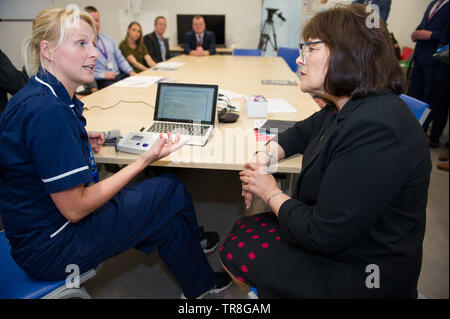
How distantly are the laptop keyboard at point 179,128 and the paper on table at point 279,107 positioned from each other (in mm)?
550

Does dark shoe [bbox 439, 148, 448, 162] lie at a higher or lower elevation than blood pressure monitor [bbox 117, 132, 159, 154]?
lower

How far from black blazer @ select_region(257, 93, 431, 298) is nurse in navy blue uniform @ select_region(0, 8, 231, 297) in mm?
518

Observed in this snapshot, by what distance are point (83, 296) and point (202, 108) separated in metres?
0.90

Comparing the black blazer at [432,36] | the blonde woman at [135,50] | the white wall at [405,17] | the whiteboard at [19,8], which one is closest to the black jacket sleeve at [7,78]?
the whiteboard at [19,8]

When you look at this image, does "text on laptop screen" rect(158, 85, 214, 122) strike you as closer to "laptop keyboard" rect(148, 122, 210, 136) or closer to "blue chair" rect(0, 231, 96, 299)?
"laptop keyboard" rect(148, 122, 210, 136)

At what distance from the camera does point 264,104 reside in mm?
1516

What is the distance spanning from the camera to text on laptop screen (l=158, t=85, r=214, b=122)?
1316 millimetres

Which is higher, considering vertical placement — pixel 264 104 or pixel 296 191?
pixel 264 104

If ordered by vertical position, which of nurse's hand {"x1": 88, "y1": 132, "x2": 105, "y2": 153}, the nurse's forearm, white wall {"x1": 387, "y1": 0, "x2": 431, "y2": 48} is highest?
white wall {"x1": 387, "y1": 0, "x2": 431, "y2": 48}

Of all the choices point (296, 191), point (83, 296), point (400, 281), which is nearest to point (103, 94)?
point (83, 296)

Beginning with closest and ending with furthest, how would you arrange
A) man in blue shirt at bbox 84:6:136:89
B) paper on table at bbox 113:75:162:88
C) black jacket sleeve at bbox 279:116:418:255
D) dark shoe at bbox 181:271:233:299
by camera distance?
black jacket sleeve at bbox 279:116:418:255 < dark shoe at bbox 181:271:233:299 < paper on table at bbox 113:75:162:88 < man in blue shirt at bbox 84:6:136:89

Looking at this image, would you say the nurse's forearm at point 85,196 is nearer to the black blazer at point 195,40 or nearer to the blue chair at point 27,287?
the blue chair at point 27,287

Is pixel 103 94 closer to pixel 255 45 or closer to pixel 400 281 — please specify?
pixel 400 281

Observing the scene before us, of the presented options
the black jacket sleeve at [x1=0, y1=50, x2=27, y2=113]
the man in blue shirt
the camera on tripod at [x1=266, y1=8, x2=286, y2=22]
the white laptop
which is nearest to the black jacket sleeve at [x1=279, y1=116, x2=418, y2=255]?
the white laptop
